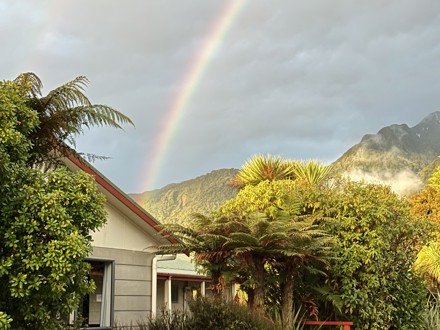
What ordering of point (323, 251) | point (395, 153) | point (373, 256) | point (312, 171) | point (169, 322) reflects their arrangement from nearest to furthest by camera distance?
1. point (169, 322)
2. point (323, 251)
3. point (373, 256)
4. point (312, 171)
5. point (395, 153)

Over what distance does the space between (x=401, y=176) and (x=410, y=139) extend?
23076 millimetres

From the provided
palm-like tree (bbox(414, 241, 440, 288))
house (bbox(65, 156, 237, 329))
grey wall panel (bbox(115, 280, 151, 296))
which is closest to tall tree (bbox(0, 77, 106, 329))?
house (bbox(65, 156, 237, 329))

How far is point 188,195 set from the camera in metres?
73.2

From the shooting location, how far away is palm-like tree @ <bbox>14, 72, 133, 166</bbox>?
848 centimetres

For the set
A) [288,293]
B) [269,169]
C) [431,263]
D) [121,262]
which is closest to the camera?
[121,262]

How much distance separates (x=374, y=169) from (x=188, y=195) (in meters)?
31.3

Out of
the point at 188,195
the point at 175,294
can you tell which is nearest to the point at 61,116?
the point at 175,294

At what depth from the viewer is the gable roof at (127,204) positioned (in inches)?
471

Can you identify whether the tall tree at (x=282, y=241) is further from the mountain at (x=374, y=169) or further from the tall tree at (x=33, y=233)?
the mountain at (x=374, y=169)

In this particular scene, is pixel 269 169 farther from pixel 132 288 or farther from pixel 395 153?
pixel 395 153

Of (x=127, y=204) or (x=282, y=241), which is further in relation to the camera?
(x=127, y=204)

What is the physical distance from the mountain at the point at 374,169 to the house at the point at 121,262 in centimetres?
4010

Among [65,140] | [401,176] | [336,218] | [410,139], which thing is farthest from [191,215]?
[410,139]

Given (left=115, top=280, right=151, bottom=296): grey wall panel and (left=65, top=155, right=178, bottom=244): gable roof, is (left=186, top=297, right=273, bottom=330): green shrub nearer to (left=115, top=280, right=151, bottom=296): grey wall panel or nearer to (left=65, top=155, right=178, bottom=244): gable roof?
(left=65, top=155, right=178, bottom=244): gable roof
